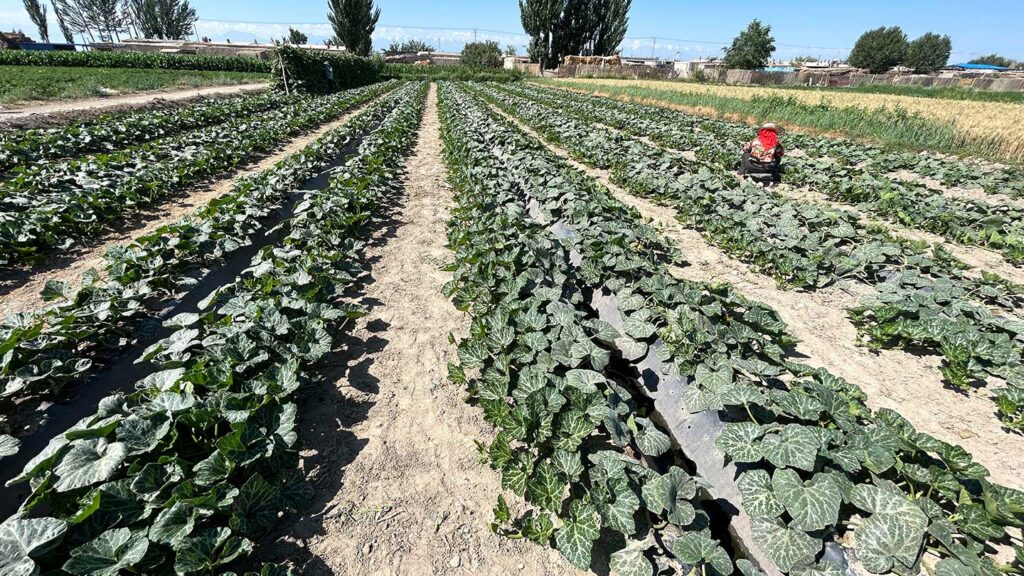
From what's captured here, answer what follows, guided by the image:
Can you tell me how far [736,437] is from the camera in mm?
2373

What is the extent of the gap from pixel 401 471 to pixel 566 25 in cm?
7288

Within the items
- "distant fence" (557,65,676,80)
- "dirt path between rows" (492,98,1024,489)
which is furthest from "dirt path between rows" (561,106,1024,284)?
"distant fence" (557,65,676,80)

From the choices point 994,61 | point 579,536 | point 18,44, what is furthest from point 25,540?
point 994,61

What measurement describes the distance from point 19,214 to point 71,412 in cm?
483

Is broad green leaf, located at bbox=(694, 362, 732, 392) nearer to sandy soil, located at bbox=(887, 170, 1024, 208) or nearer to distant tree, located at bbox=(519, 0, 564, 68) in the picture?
sandy soil, located at bbox=(887, 170, 1024, 208)

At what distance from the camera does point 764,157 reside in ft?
33.4

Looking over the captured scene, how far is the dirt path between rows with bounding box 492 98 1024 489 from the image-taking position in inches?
131

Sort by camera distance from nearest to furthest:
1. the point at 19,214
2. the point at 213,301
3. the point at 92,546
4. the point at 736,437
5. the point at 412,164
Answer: the point at 92,546 → the point at 736,437 → the point at 213,301 → the point at 19,214 → the point at 412,164

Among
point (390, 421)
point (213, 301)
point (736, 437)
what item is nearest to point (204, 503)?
point (390, 421)

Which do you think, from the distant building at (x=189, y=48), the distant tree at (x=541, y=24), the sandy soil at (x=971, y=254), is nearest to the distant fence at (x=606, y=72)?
the distant tree at (x=541, y=24)

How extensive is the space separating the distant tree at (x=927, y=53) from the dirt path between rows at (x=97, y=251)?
132938 millimetres

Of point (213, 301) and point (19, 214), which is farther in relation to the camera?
point (19, 214)

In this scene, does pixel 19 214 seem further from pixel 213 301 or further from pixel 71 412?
pixel 71 412

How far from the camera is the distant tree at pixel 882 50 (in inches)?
3440
